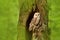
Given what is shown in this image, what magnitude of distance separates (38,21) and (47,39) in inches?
4.1

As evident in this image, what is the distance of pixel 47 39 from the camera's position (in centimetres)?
119

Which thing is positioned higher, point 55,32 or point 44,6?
point 44,6

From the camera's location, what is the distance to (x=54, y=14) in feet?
4.04

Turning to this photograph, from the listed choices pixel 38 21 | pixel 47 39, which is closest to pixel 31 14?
pixel 38 21

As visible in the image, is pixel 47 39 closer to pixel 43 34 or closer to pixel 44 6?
pixel 43 34

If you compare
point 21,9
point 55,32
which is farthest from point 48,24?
point 21,9

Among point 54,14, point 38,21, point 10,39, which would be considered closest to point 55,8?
point 54,14

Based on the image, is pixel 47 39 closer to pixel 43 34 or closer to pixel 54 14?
pixel 43 34

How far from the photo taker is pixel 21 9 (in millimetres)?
1164

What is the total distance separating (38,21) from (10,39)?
0.62ft

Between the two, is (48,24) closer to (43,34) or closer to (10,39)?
(43,34)

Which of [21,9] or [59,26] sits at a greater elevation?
[21,9]

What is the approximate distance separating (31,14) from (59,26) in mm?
170

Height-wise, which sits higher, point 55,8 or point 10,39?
point 55,8
